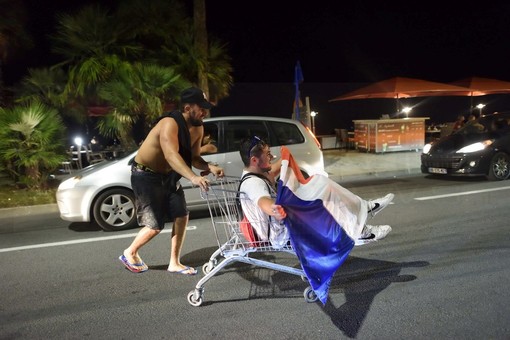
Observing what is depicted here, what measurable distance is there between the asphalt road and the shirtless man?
0.40 meters

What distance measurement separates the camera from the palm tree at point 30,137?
906 cm

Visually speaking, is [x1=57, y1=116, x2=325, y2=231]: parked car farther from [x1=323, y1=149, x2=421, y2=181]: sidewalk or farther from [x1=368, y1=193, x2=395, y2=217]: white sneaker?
[x1=323, y1=149, x2=421, y2=181]: sidewalk

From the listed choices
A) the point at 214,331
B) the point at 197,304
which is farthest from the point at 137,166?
the point at 214,331

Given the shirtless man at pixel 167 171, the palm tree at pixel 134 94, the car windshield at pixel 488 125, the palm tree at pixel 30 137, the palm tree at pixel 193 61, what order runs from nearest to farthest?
the shirtless man at pixel 167 171 → the palm tree at pixel 30 137 → the palm tree at pixel 134 94 → the car windshield at pixel 488 125 → the palm tree at pixel 193 61

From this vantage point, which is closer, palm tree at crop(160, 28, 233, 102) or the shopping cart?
the shopping cart

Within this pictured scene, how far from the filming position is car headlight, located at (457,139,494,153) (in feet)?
32.4

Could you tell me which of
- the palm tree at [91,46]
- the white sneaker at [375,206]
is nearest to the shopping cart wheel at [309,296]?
the white sneaker at [375,206]

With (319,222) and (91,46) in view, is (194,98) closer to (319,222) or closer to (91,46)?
(319,222)

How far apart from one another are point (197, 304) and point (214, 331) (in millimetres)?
472

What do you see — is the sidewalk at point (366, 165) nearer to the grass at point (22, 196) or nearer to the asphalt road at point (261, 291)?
the grass at point (22, 196)

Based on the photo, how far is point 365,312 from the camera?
12.1 feet

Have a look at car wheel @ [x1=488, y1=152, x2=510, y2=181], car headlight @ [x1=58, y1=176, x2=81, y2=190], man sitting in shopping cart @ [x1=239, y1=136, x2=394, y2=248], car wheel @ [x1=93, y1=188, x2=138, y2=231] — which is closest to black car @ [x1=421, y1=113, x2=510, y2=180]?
car wheel @ [x1=488, y1=152, x2=510, y2=181]

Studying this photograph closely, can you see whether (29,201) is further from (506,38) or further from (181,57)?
A: (506,38)

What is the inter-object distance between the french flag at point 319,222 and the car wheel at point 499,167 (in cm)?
743
